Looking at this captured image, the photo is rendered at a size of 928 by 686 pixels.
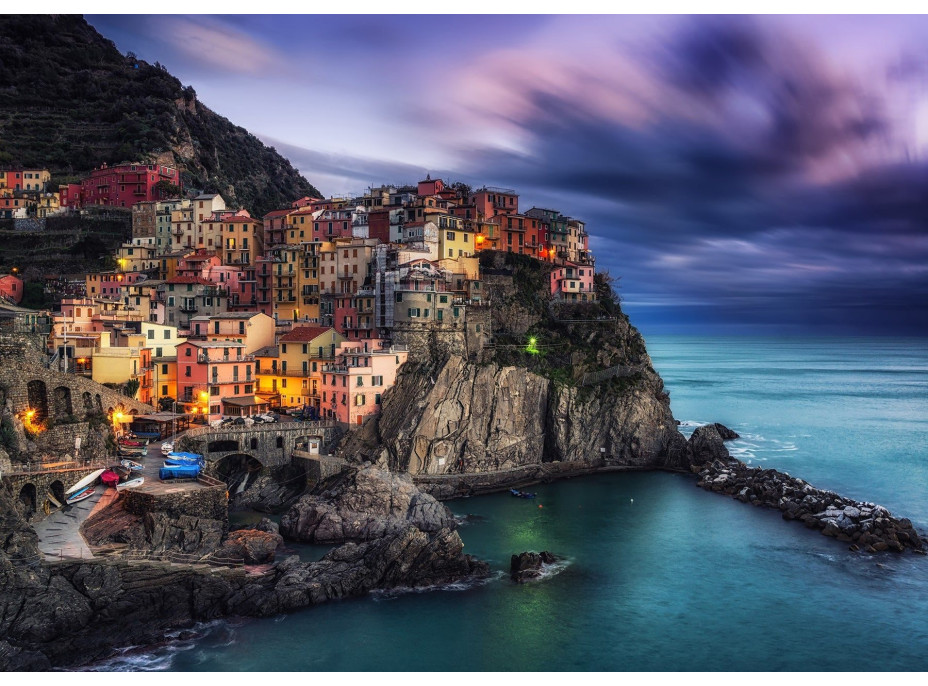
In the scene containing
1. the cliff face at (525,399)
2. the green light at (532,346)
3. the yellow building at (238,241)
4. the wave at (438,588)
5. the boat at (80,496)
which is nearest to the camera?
the wave at (438,588)

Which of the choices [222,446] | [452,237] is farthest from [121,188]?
[222,446]

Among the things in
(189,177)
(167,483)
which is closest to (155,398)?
(167,483)

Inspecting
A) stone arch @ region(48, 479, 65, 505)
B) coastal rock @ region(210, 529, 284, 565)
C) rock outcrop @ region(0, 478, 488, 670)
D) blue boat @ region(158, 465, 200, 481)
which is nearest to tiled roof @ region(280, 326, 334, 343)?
blue boat @ region(158, 465, 200, 481)

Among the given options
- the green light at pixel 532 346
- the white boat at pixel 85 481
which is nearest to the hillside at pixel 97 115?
the green light at pixel 532 346

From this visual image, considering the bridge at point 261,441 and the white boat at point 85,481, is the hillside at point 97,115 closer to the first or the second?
the bridge at point 261,441

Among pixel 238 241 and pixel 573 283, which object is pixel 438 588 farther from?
pixel 238 241

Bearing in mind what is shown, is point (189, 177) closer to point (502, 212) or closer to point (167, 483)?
point (502, 212)
